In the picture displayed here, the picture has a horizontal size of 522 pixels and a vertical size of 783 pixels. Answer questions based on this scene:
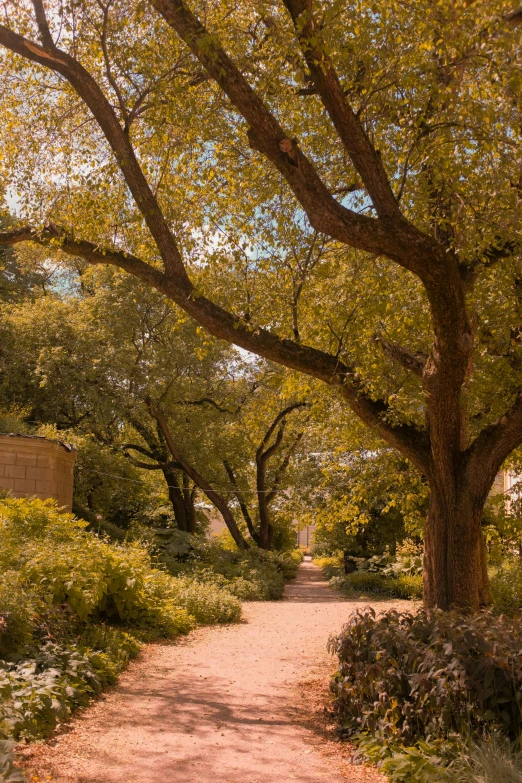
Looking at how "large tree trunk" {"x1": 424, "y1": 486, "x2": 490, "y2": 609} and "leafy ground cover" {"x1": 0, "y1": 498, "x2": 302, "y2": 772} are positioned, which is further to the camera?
"large tree trunk" {"x1": 424, "y1": 486, "x2": 490, "y2": 609}

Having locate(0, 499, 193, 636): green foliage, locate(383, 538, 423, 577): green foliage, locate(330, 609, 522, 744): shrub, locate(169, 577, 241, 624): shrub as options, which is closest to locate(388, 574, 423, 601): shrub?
locate(383, 538, 423, 577): green foliage

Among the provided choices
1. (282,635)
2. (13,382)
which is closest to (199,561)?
(13,382)

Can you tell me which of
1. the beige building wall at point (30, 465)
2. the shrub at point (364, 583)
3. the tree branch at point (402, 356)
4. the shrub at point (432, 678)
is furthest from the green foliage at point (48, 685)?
the shrub at point (364, 583)

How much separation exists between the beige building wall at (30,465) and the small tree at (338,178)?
22.1ft

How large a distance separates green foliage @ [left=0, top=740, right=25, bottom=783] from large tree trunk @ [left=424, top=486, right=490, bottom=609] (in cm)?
501

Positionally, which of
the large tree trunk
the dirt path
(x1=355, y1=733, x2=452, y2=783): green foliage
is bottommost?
the dirt path

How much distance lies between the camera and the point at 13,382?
21344 mm

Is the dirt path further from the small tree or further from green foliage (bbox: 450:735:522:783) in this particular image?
the small tree

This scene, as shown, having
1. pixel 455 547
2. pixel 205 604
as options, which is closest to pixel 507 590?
pixel 205 604

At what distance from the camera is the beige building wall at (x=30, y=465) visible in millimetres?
15008

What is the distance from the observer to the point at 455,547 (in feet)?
24.3

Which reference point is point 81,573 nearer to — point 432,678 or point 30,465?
point 432,678

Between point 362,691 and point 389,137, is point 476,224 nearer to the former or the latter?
point 389,137

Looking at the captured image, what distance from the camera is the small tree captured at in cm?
618
